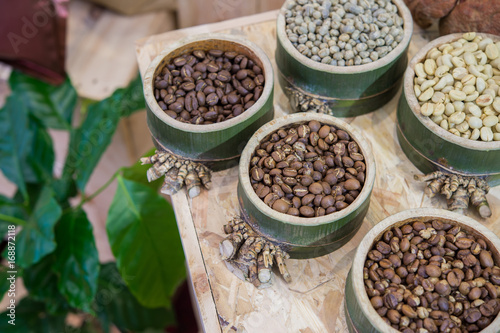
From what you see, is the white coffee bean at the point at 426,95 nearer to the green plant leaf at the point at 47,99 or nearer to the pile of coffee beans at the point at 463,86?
the pile of coffee beans at the point at 463,86

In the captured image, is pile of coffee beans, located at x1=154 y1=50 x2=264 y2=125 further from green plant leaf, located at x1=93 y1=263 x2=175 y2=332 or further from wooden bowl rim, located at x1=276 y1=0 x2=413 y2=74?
green plant leaf, located at x1=93 y1=263 x2=175 y2=332

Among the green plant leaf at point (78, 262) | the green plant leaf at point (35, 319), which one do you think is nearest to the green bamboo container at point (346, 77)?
the green plant leaf at point (78, 262)

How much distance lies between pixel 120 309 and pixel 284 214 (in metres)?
1.05

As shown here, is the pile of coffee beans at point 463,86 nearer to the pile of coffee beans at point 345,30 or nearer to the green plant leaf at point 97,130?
the pile of coffee beans at point 345,30

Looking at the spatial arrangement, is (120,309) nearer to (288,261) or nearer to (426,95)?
(288,261)

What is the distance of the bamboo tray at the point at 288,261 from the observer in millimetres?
1122

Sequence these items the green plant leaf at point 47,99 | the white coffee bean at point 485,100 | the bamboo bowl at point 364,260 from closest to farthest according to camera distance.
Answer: the bamboo bowl at point 364,260 < the white coffee bean at point 485,100 < the green plant leaf at point 47,99

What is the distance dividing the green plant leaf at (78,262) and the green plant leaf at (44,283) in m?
0.16

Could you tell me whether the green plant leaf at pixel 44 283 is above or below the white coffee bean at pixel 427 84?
below

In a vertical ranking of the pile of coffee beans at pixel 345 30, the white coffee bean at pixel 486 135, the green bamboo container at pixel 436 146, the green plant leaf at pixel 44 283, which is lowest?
the green plant leaf at pixel 44 283

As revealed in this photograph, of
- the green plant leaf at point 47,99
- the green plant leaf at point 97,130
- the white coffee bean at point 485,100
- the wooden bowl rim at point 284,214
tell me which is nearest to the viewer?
the wooden bowl rim at point 284,214

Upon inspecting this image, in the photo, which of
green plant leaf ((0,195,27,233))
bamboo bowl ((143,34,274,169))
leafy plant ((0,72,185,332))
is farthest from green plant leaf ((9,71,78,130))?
bamboo bowl ((143,34,274,169))

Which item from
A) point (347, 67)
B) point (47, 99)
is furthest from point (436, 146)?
point (47, 99)

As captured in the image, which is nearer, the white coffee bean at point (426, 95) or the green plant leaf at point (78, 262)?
the white coffee bean at point (426, 95)
